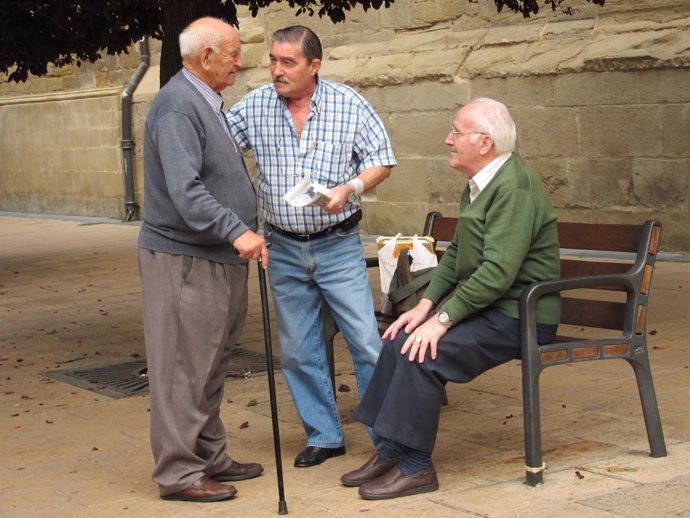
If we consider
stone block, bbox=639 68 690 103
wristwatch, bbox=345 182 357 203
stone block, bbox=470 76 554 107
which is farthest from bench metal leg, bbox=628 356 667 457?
stone block, bbox=470 76 554 107

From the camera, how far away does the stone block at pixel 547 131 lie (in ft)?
42.9

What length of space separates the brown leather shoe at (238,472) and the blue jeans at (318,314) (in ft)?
1.02

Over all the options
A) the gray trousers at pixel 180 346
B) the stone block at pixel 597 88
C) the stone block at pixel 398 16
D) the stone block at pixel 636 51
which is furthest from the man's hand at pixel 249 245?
the stone block at pixel 398 16

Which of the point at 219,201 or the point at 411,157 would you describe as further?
the point at 411,157

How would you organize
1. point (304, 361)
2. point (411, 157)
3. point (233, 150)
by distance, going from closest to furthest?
point (233, 150) < point (304, 361) < point (411, 157)

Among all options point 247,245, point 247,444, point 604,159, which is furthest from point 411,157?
point 247,245

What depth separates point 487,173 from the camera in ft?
16.6

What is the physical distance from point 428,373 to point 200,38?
1.50m

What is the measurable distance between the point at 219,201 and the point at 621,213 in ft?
26.7

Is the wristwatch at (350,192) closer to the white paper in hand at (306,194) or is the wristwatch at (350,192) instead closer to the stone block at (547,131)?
the white paper in hand at (306,194)

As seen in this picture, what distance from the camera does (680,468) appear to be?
5.04 meters

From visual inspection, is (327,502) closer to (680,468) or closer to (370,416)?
(370,416)

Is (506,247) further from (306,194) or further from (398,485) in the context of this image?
(398,485)


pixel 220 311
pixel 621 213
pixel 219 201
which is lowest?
pixel 621 213
